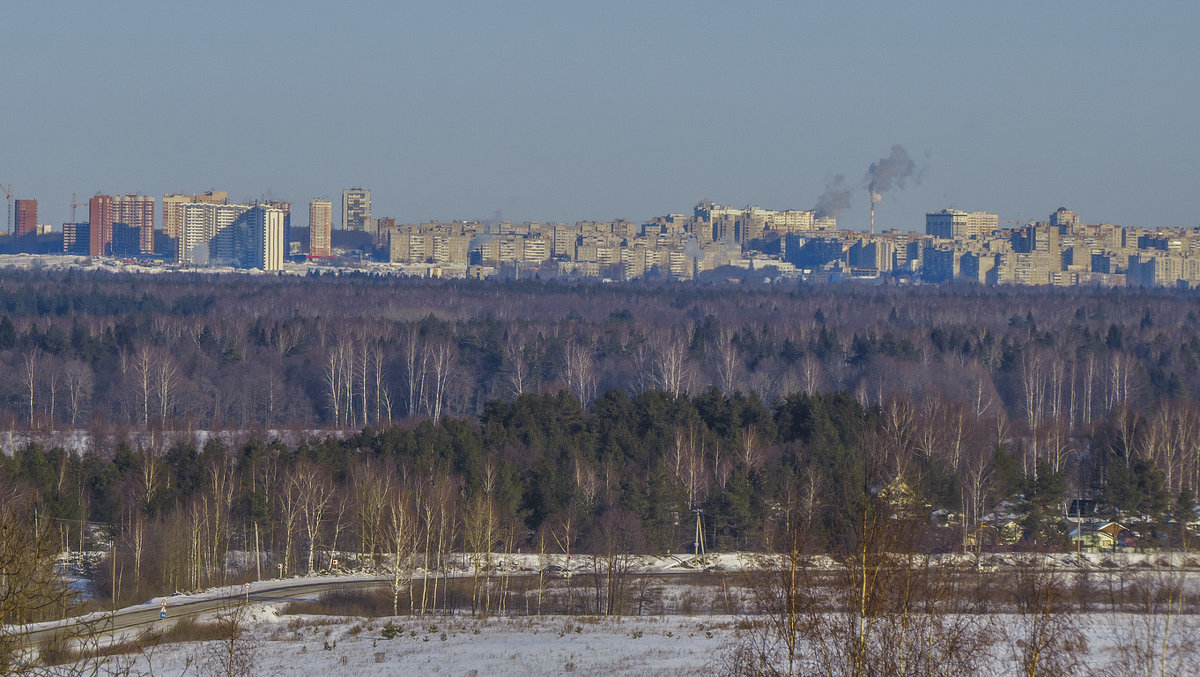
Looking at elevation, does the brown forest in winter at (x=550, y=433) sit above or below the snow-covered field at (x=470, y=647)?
above

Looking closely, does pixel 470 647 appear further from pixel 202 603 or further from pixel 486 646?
pixel 202 603

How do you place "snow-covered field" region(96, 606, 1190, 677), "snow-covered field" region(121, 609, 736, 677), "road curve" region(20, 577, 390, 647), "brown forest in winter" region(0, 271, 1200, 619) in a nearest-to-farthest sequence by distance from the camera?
"snow-covered field" region(96, 606, 1190, 677) < "snow-covered field" region(121, 609, 736, 677) < "road curve" region(20, 577, 390, 647) < "brown forest in winter" region(0, 271, 1200, 619)

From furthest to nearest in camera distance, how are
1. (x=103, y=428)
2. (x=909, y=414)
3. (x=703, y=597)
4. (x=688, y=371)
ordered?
(x=688, y=371) < (x=103, y=428) < (x=909, y=414) < (x=703, y=597)

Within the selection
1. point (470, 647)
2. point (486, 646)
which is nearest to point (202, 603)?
point (470, 647)

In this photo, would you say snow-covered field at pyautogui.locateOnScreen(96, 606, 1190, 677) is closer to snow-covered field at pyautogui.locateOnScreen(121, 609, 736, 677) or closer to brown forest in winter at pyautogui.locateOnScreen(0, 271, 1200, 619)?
snow-covered field at pyautogui.locateOnScreen(121, 609, 736, 677)

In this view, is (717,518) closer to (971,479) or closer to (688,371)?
(971,479)

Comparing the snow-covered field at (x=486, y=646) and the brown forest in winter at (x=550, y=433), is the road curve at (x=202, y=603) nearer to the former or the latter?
the snow-covered field at (x=486, y=646)

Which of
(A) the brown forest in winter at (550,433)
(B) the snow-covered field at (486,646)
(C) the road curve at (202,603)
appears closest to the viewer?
(B) the snow-covered field at (486,646)

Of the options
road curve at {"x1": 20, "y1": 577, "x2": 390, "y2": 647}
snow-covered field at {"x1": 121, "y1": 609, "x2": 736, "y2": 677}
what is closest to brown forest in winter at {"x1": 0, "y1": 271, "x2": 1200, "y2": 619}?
road curve at {"x1": 20, "y1": 577, "x2": 390, "y2": 647}

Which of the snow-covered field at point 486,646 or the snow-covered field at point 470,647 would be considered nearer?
the snow-covered field at point 486,646

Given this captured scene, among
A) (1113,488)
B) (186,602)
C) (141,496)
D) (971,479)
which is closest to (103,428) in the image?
(141,496)

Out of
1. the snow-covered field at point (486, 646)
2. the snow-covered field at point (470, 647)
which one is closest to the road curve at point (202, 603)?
the snow-covered field at point (486, 646)
